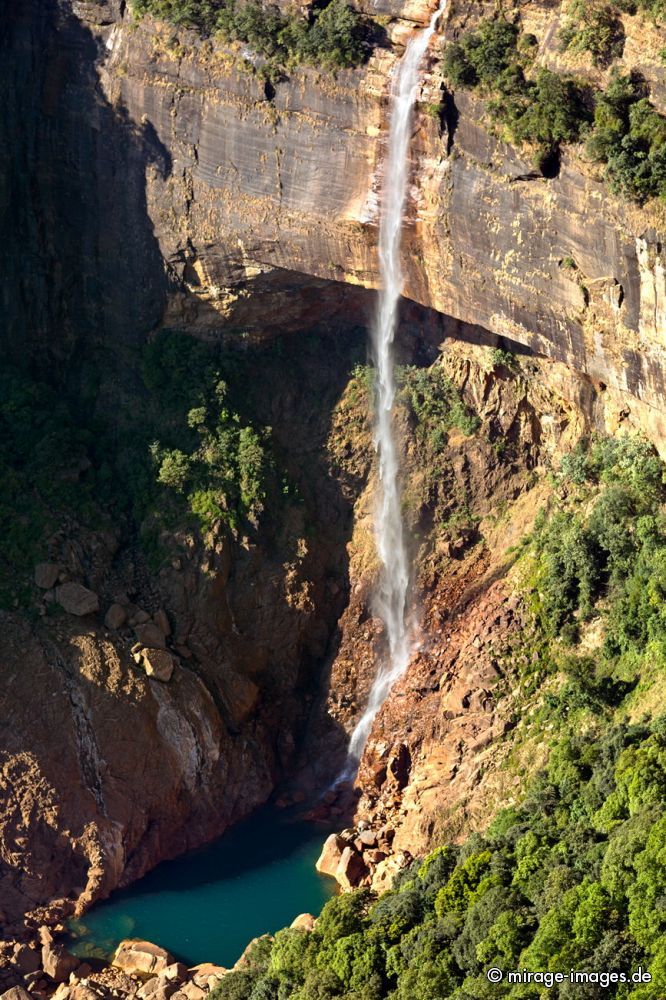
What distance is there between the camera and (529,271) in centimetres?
3750

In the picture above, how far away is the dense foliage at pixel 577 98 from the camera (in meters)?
34.8

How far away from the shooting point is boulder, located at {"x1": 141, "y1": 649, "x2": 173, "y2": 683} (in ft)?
132

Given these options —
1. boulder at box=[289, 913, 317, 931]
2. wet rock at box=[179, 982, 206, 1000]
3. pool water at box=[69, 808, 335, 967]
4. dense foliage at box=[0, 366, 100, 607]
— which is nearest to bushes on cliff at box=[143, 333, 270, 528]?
dense foliage at box=[0, 366, 100, 607]

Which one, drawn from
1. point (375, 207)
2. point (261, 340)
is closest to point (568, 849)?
point (375, 207)

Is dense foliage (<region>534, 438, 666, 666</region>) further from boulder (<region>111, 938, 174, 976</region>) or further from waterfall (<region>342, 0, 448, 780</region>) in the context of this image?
boulder (<region>111, 938, 174, 976</region>)

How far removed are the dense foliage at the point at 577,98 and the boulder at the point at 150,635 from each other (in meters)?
14.1

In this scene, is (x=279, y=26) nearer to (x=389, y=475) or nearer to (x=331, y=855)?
(x=389, y=475)

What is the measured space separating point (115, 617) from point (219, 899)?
23.3 ft

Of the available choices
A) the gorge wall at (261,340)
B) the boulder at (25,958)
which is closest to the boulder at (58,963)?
the boulder at (25,958)

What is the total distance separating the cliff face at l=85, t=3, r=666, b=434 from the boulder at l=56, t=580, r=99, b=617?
7616 mm

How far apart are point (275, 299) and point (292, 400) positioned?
2.74 metres

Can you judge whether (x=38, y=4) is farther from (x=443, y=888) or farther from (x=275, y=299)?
(x=443, y=888)

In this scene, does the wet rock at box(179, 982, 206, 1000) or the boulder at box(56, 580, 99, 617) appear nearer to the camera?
the wet rock at box(179, 982, 206, 1000)

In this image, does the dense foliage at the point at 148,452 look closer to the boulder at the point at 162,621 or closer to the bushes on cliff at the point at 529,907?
the boulder at the point at 162,621
